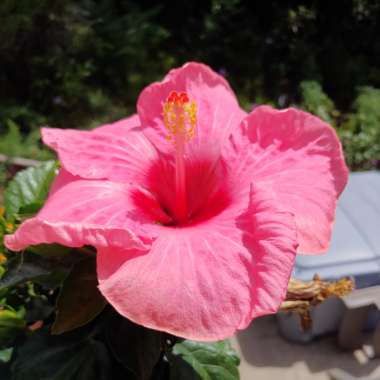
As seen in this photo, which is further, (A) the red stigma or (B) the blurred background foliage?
(B) the blurred background foliage

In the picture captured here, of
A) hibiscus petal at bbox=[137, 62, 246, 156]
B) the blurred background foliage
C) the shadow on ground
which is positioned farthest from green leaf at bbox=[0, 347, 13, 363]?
the blurred background foliage

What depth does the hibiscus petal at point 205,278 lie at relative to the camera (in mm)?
565

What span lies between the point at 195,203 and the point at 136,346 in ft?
0.83

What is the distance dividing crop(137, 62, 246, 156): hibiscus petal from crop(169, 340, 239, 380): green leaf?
1.06 feet

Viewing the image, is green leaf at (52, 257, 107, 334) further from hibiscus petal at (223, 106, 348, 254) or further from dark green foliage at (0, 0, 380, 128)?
dark green foliage at (0, 0, 380, 128)

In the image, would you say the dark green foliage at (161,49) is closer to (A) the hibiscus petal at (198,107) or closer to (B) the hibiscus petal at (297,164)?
(A) the hibiscus petal at (198,107)

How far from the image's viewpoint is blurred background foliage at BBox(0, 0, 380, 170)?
352cm

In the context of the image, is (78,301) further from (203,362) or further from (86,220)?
(203,362)

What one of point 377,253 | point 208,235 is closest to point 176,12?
point 377,253

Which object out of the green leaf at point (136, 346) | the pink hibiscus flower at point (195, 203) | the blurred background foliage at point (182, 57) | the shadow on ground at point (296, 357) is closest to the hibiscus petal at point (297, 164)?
the pink hibiscus flower at point (195, 203)

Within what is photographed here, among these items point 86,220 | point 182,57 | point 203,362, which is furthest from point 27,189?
point 182,57

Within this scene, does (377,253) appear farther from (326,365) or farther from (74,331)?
(74,331)

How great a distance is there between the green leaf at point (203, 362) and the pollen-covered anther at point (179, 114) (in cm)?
34

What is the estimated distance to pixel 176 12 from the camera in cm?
479
